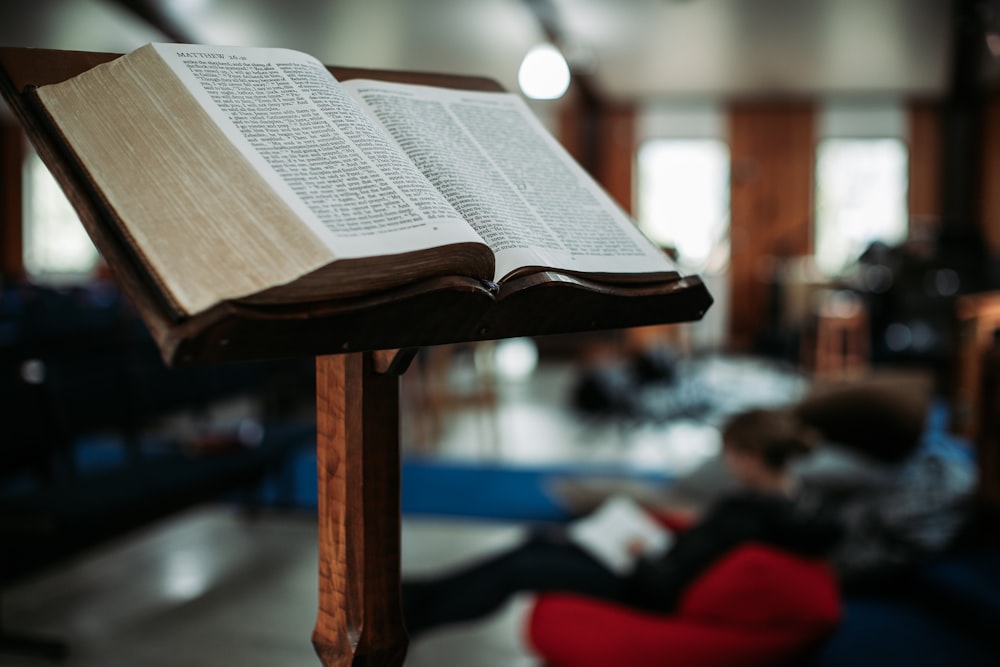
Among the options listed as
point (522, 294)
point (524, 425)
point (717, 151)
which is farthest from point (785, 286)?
point (522, 294)

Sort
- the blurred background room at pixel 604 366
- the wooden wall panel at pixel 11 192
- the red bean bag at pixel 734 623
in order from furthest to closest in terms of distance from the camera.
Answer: the wooden wall panel at pixel 11 192, the blurred background room at pixel 604 366, the red bean bag at pixel 734 623

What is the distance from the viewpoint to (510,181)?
948mm

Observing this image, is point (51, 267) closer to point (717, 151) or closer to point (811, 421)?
point (717, 151)

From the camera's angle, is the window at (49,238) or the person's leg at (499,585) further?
the window at (49,238)

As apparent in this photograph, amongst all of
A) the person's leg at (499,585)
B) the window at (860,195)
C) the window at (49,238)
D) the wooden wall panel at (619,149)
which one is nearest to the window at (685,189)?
the wooden wall panel at (619,149)

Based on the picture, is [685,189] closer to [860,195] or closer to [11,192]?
[860,195]

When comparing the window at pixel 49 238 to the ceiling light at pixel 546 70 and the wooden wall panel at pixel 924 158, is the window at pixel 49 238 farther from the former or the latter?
the wooden wall panel at pixel 924 158

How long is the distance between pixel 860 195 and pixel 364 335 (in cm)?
1231

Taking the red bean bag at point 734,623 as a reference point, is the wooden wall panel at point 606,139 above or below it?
above

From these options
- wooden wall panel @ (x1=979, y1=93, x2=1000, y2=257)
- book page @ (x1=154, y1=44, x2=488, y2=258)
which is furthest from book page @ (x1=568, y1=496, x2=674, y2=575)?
wooden wall panel @ (x1=979, y1=93, x2=1000, y2=257)

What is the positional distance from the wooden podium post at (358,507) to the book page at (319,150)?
18 cm

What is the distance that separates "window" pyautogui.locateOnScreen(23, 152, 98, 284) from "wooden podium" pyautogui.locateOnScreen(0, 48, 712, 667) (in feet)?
45.9

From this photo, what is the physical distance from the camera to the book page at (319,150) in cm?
69

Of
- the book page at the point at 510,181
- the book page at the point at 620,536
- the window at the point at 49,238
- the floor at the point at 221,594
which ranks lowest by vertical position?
the floor at the point at 221,594
